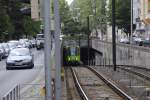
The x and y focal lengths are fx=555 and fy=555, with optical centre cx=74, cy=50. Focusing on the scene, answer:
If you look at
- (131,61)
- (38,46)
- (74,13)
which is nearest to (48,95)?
(131,61)

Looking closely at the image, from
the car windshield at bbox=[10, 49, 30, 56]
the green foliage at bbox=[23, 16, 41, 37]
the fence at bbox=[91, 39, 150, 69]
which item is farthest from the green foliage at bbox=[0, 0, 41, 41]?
the car windshield at bbox=[10, 49, 30, 56]

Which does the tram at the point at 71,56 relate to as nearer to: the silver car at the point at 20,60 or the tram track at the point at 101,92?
the silver car at the point at 20,60

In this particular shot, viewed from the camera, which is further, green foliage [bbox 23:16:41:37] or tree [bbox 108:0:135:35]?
green foliage [bbox 23:16:41:37]

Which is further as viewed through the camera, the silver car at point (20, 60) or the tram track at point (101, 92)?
the silver car at point (20, 60)

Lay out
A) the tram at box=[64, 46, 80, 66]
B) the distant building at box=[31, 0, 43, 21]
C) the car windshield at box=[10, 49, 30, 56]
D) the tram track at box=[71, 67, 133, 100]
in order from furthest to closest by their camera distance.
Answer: the tram at box=[64, 46, 80, 66] → the car windshield at box=[10, 49, 30, 56] → the tram track at box=[71, 67, 133, 100] → the distant building at box=[31, 0, 43, 21]

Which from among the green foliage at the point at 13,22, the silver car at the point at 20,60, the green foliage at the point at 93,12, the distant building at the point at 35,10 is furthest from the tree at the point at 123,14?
the distant building at the point at 35,10

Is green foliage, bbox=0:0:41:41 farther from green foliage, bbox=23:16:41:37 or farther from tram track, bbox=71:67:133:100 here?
tram track, bbox=71:67:133:100

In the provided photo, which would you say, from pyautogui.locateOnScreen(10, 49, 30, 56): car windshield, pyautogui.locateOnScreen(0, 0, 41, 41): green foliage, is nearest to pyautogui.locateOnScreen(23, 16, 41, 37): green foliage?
pyautogui.locateOnScreen(0, 0, 41, 41): green foliage

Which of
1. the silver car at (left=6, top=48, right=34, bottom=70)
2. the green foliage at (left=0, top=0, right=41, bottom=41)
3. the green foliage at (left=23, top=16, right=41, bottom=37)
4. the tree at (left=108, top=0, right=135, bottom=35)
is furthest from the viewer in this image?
the green foliage at (left=23, top=16, right=41, bottom=37)

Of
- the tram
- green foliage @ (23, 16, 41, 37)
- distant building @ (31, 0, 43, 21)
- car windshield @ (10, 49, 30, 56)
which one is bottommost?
the tram

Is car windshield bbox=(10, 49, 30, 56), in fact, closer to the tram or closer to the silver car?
the silver car

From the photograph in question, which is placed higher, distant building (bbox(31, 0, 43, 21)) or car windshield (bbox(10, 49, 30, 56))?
distant building (bbox(31, 0, 43, 21))

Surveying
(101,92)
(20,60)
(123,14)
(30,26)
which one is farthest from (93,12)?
(101,92)

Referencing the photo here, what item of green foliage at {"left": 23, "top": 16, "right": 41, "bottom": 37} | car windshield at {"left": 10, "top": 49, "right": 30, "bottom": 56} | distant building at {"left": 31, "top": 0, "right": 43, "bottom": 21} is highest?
distant building at {"left": 31, "top": 0, "right": 43, "bottom": 21}
